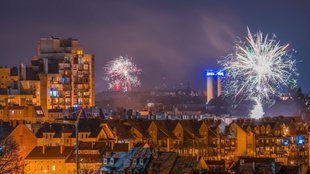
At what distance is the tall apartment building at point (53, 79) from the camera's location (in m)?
96.8

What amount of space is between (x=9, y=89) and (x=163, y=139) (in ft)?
75.4

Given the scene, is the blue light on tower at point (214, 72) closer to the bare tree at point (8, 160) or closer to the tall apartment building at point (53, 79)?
the tall apartment building at point (53, 79)

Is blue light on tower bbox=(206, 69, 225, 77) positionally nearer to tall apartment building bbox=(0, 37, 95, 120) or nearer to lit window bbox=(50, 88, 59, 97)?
tall apartment building bbox=(0, 37, 95, 120)

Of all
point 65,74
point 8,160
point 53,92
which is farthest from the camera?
point 65,74

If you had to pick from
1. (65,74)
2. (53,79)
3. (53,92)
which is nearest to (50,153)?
(53,92)

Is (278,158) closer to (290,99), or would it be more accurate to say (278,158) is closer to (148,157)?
(148,157)

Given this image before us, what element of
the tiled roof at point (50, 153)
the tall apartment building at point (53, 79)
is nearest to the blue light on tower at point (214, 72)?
the tall apartment building at point (53, 79)

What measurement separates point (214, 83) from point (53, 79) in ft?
227

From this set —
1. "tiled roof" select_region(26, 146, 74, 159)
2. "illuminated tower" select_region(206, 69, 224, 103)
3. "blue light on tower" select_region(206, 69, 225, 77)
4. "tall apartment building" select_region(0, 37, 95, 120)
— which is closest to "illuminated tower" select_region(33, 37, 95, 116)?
"tall apartment building" select_region(0, 37, 95, 120)

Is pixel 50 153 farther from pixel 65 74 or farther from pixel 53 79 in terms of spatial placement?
pixel 65 74

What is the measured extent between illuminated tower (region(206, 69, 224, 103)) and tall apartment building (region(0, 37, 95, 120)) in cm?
6127

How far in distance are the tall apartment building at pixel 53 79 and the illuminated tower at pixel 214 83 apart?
201ft

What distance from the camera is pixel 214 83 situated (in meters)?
165

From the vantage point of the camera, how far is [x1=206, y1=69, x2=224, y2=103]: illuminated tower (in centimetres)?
16250
